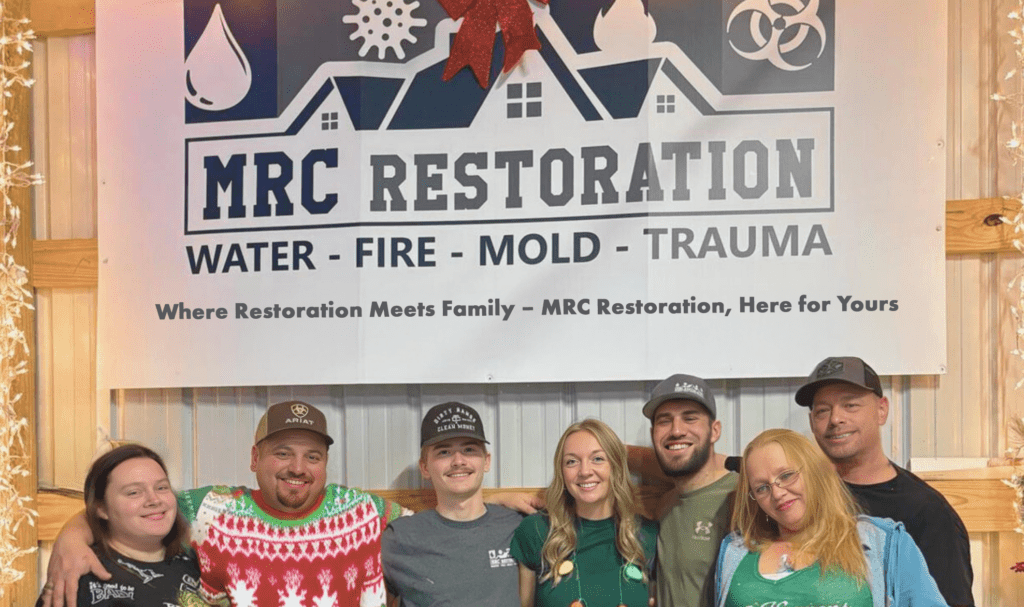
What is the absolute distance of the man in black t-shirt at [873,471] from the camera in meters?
2.56

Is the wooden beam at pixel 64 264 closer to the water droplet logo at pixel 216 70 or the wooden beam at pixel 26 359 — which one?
the wooden beam at pixel 26 359

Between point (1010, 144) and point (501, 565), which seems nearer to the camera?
point (501, 565)

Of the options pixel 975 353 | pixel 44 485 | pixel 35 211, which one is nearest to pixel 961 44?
pixel 975 353

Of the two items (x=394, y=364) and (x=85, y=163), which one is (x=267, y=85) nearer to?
(x=85, y=163)

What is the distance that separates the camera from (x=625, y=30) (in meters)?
3.27

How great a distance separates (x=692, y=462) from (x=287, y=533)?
1.28m

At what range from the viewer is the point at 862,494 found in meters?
2.69

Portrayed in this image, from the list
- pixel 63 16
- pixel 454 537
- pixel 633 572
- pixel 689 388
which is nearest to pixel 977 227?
pixel 689 388

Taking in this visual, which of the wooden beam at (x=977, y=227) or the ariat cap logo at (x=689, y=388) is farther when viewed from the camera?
the wooden beam at (x=977, y=227)

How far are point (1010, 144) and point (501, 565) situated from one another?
222 centimetres

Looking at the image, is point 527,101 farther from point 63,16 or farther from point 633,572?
point 63,16

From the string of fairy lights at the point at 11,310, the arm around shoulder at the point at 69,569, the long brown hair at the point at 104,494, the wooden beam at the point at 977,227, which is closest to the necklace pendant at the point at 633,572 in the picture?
the long brown hair at the point at 104,494

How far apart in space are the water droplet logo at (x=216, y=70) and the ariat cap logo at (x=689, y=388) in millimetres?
1983

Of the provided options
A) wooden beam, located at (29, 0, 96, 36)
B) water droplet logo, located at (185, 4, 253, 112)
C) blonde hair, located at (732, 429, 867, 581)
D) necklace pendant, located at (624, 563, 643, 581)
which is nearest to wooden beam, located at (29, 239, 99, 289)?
water droplet logo, located at (185, 4, 253, 112)
